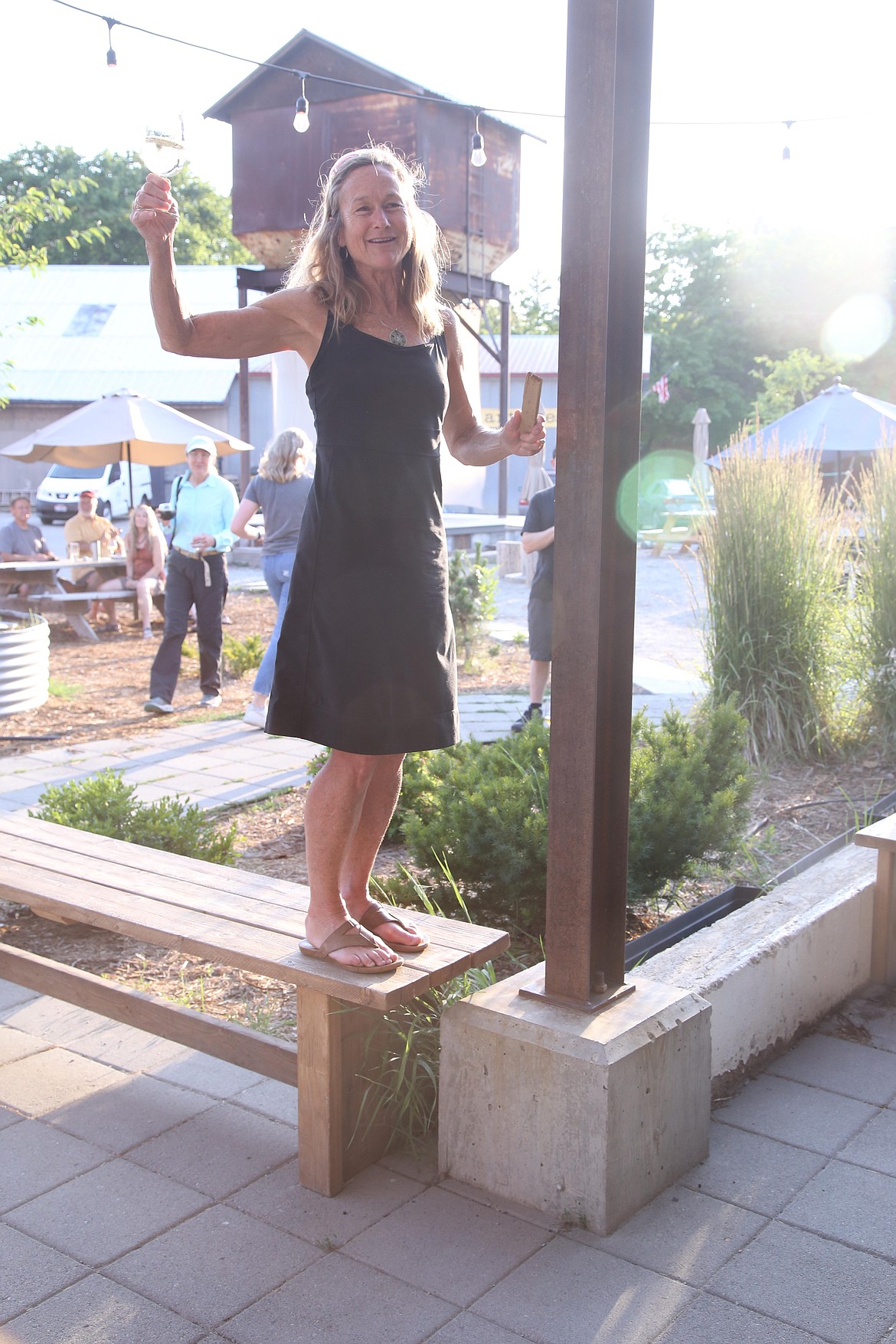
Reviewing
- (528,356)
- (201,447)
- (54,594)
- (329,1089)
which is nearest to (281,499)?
(201,447)

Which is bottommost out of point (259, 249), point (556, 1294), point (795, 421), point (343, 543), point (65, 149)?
point (556, 1294)

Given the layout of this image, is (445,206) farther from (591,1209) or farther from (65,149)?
(65,149)

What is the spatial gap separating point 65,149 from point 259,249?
39287mm

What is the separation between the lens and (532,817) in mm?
3404

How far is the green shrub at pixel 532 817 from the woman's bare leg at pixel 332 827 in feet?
3.24

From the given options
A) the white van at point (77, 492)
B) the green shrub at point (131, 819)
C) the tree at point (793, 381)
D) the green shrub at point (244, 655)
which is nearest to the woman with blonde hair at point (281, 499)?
the green shrub at point (244, 655)

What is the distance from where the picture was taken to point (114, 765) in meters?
6.33

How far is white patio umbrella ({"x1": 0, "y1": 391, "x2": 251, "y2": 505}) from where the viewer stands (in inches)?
464

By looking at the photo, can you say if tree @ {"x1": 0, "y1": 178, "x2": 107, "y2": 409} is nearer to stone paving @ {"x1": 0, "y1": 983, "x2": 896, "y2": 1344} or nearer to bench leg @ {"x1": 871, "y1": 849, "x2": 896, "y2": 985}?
stone paving @ {"x1": 0, "y1": 983, "x2": 896, "y2": 1344}

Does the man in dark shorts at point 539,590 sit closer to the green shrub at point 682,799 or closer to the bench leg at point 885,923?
the green shrub at point 682,799

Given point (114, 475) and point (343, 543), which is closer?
point (343, 543)

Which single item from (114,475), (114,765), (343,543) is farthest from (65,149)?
(343,543)

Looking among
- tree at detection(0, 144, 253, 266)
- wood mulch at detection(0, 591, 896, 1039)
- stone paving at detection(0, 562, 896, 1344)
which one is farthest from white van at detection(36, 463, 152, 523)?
stone paving at detection(0, 562, 896, 1344)

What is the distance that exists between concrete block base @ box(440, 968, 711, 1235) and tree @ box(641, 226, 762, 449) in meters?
43.9
